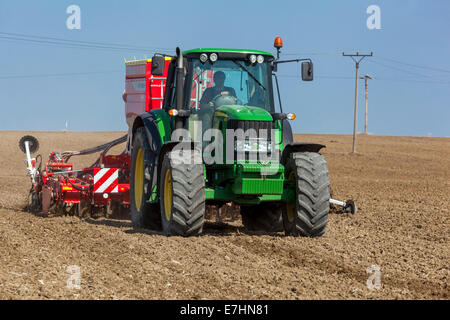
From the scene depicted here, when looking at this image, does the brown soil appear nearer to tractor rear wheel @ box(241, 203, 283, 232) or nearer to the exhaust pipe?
tractor rear wheel @ box(241, 203, 283, 232)

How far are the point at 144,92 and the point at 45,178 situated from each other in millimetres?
2486

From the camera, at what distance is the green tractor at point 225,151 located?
380 inches

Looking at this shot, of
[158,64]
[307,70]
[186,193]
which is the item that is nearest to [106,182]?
[158,64]

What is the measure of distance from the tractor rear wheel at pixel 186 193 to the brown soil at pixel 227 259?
200 mm

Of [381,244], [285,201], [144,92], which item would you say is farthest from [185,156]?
[144,92]

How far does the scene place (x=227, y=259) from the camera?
8.38 meters

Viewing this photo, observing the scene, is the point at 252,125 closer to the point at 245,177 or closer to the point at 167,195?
the point at 245,177

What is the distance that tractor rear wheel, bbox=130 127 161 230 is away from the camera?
36.0 ft

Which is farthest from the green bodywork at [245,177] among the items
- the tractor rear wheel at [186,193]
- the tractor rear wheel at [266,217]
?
the tractor rear wheel at [266,217]

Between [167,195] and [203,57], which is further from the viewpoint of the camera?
[203,57]

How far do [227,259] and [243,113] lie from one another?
2.26m

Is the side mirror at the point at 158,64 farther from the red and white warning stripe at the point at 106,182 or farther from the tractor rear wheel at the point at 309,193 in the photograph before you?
the red and white warning stripe at the point at 106,182

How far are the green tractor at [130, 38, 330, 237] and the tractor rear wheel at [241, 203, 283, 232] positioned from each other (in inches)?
1.3

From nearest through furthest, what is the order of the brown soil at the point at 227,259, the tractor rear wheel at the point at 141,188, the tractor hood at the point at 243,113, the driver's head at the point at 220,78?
1. the brown soil at the point at 227,259
2. the tractor hood at the point at 243,113
3. the driver's head at the point at 220,78
4. the tractor rear wheel at the point at 141,188
